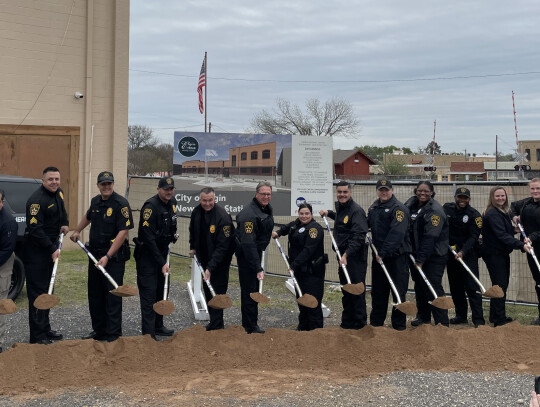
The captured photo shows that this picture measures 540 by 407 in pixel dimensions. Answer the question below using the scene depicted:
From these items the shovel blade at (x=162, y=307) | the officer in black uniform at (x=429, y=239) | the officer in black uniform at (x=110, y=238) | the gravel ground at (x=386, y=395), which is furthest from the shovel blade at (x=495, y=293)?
the officer in black uniform at (x=110, y=238)

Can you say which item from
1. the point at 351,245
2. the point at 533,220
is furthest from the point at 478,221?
the point at 351,245

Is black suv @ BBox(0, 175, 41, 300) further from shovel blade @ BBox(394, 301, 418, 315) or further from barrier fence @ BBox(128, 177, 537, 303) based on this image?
shovel blade @ BBox(394, 301, 418, 315)

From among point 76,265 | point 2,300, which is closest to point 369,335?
point 2,300

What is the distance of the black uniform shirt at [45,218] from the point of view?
6.55m

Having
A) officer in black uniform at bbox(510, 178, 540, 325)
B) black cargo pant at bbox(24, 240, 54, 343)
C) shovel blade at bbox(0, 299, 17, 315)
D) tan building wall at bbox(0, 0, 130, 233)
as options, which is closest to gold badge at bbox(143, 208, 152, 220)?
black cargo pant at bbox(24, 240, 54, 343)

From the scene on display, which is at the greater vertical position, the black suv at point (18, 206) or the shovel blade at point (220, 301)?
the black suv at point (18, 206)

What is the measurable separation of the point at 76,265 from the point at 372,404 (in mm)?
8750

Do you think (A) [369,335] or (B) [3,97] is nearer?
(A) [369,335]

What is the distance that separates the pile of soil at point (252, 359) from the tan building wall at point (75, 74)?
903 centimetres

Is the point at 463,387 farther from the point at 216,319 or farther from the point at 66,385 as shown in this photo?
the point at 66,385

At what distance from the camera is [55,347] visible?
5777mm

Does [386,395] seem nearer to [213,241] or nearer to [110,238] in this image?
[213,241]

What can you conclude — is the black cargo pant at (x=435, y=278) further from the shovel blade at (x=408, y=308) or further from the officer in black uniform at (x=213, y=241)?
the officer in black uniform at (x=213, y=241)

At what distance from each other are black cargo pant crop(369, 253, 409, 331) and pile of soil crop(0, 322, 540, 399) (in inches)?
32.8
